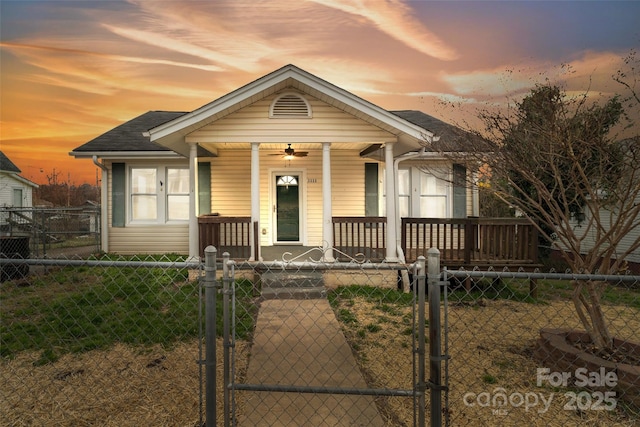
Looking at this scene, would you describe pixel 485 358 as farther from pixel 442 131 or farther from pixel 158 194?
pixel 158 194

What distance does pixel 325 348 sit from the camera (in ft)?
16.0

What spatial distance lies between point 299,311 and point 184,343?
2.04m

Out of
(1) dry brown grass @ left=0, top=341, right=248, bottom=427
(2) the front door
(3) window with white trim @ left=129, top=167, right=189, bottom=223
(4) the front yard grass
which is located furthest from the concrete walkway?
(3) window with white trim @ left=129, top=167, right=189, bottom=223

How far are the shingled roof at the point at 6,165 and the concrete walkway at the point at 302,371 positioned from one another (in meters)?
26.9

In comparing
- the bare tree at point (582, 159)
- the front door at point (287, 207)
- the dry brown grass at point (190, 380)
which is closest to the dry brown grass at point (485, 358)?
the dry brown grass at point (190, 380)

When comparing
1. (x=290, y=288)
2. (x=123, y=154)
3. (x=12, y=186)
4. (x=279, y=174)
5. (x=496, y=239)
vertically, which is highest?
(x=12, y=186)

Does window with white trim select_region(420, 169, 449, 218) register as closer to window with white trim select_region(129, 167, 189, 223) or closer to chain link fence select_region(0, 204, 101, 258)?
window with white trim select_region(129, 167, 189, 223)

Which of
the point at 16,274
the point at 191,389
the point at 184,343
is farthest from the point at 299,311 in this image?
the point at 16,274

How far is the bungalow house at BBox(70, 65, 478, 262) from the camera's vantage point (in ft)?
28.3

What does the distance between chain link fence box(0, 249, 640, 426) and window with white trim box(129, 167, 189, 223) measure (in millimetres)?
4786

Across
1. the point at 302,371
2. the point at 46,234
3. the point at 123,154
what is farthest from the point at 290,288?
the point at 46,234

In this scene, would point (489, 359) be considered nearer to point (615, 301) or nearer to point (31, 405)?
point (31, 405)

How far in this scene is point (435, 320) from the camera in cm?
230

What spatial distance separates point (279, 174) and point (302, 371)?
7983 millimetres
